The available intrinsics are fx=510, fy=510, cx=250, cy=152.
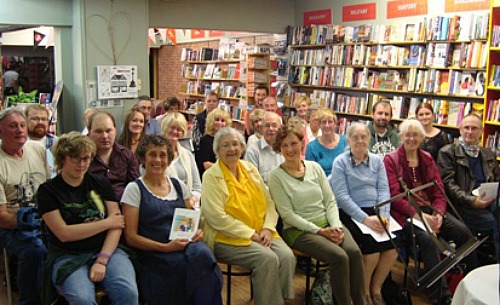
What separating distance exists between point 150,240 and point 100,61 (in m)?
4.28

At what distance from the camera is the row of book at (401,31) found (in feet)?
18.2

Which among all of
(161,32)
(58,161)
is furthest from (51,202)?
(161,32)

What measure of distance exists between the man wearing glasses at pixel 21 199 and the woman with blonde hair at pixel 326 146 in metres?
2.09

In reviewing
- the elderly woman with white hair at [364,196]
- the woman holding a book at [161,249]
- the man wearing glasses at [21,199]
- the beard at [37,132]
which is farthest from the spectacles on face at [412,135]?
the beard at [37,132]

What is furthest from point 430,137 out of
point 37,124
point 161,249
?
point 37,124

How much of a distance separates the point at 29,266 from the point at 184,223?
0.97 meters

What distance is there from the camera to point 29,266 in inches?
119

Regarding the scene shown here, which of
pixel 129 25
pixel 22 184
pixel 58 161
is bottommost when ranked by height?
pixel 22 184

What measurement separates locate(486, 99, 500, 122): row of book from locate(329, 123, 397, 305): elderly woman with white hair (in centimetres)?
232

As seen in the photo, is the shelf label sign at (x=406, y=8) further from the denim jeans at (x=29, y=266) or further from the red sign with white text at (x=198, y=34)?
the denim jeans at (x=29, y=266)

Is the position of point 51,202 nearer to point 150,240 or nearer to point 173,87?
point 150,240

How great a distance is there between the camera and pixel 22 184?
3230 millimetres

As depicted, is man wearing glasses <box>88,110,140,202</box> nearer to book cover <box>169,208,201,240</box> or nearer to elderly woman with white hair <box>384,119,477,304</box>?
book cover <box>169,208,201,240</box>

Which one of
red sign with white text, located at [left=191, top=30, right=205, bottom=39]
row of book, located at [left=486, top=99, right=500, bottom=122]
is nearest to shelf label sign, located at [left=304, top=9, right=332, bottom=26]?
red sign with white text, located at [left=191, top=30, right=205, bottom=39]
